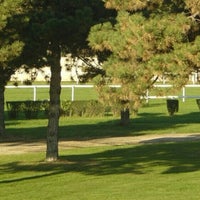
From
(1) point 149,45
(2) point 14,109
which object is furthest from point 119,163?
(2) point 14,109

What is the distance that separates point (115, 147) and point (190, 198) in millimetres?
11085

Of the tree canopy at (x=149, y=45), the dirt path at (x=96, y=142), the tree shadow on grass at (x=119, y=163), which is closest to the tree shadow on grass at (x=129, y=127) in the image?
the dirt path at (x=96, y=142)

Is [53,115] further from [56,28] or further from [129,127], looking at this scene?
[129,127]

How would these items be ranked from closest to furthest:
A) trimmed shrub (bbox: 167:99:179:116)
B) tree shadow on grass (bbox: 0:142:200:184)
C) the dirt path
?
tree shadow on grass (bbox: 0:142:200:184), the dirt path, trimmed shrub (bbox: 167:99:179:116)

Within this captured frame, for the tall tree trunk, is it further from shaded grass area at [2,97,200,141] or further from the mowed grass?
shaded grass area at [2,97,200,141]

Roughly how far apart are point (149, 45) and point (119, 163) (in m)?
8.12

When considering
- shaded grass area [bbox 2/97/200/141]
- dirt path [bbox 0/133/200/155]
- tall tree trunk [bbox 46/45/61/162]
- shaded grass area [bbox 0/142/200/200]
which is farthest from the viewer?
shaded grass area [bbox 2/97/200/141]

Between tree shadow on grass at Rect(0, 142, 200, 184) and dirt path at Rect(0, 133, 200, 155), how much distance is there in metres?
1.58

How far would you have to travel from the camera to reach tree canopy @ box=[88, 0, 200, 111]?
515 inches

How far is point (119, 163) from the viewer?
2106 cm

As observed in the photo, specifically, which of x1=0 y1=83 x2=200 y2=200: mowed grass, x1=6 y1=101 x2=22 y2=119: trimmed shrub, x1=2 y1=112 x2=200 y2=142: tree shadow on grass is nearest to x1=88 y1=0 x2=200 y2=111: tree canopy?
x1=0 y1=83 x2=200 y2=200: mowed grass

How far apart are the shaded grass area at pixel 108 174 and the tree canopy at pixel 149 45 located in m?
2.01

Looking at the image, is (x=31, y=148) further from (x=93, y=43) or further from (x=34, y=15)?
(x=93, y=43)

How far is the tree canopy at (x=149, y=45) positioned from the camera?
13.1 meters
